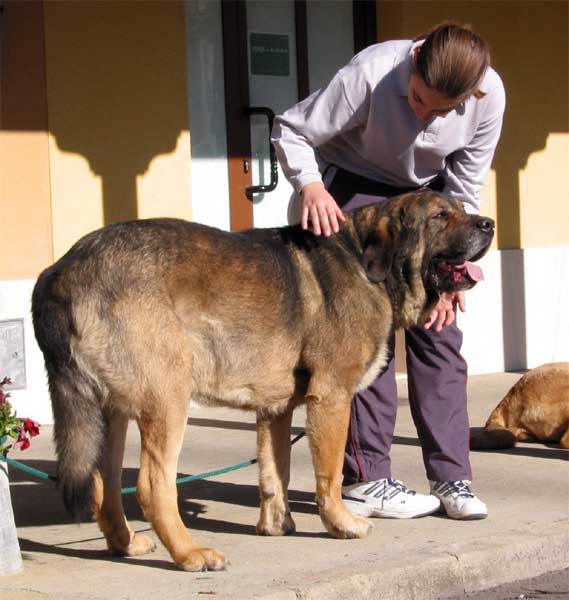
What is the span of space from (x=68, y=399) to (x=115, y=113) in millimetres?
4304

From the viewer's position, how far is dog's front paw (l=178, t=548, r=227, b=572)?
14.8 ft

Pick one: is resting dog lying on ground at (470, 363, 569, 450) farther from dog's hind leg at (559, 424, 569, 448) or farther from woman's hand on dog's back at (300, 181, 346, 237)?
woman's hand on dog's back at (300, 181, 346, 237)

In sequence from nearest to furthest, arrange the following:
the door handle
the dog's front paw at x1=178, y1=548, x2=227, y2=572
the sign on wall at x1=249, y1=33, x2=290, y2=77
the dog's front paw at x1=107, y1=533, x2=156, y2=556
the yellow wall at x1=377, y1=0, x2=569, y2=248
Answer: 1. the dog's front paw at x1=178, y1=548, x2=227, y2=572
2. the dog's front paw at x1=107, y1=533, x2=156, y2=556
3. the door handle
4. the sign on wall at x1=249, y1=33, x2=290, y2=77
5. the yellow wall at x1=377, y1=0, x2=569, y2=248

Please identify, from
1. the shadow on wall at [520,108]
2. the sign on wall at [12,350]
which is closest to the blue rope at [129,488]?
the sign on wall at [12,350]

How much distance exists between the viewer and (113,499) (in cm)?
478

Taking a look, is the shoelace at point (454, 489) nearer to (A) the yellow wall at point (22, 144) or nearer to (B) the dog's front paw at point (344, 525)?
(B) the dog's front paw at point (344, 525)

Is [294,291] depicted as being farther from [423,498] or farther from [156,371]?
[423,498]

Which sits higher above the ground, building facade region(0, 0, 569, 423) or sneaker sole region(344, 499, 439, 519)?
building facade region(0, 0, 569, 423)

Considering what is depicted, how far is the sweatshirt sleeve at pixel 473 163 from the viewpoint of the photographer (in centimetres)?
544

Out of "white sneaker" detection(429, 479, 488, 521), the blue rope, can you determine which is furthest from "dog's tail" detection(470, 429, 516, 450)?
the blue rope

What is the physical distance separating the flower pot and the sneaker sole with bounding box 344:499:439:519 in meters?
1.51

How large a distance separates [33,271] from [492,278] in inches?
155

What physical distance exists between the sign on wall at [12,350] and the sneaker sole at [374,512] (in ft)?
9.83

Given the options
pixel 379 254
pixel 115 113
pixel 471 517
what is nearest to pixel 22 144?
pixel 115 113
